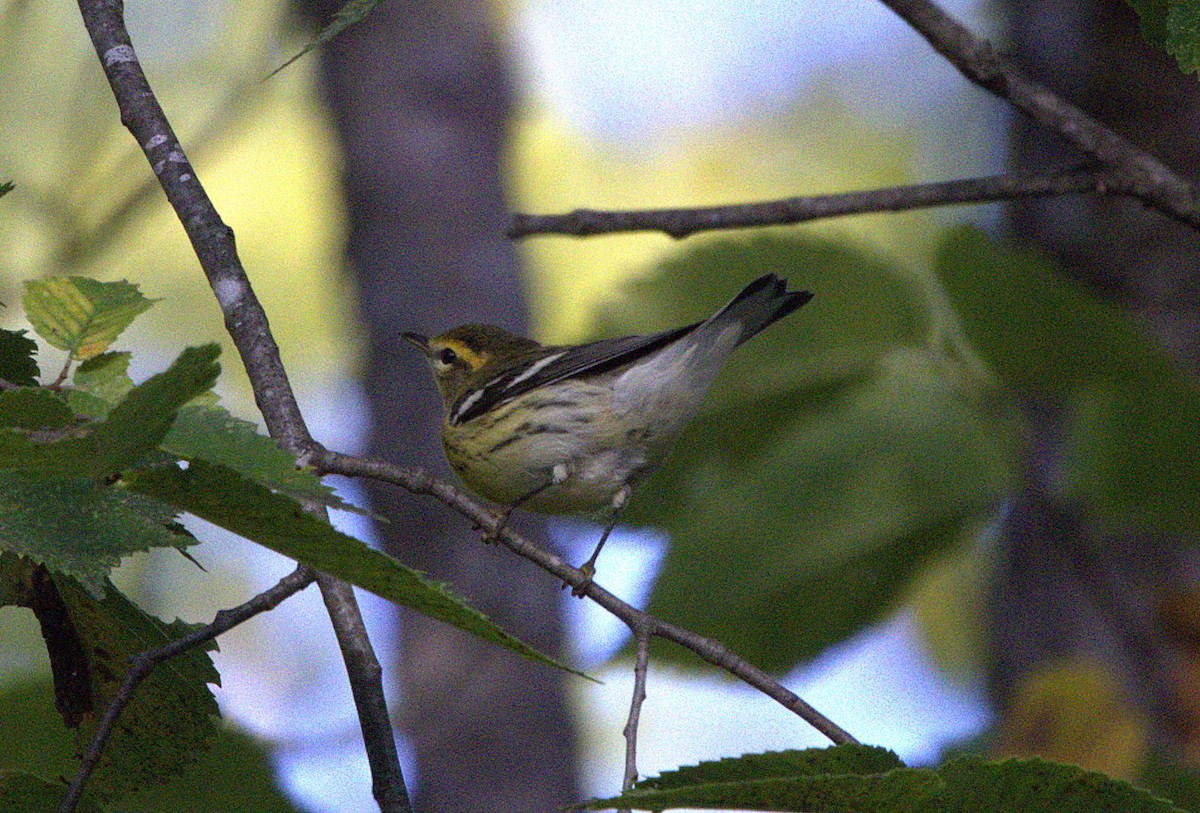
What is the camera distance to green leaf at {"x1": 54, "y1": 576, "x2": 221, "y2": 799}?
1500 millimetres

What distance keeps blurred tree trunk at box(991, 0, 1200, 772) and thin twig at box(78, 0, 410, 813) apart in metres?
2.60

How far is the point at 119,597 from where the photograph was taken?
146 cm

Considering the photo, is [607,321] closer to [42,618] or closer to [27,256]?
[42,618]

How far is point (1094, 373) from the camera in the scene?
2.43 m

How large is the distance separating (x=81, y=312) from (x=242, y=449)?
0.44 meters

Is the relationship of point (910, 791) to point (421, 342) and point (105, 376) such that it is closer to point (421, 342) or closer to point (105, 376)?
point (105, 376)

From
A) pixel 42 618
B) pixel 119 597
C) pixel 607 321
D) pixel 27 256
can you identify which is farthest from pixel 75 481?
pixel 27 256

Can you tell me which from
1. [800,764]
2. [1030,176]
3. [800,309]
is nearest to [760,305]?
[800,309]

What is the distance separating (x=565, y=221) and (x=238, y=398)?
5.56 meters

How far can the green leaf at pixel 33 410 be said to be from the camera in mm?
1008

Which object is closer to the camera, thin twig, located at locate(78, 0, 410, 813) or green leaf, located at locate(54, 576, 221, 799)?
thin twig, located at locate(78, 0, 410, 813)

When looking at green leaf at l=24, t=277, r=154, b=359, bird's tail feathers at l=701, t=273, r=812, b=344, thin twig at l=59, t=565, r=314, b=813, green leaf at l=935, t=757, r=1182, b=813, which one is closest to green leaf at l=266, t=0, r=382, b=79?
green leaf at l=24, t=277, r=154, b=359

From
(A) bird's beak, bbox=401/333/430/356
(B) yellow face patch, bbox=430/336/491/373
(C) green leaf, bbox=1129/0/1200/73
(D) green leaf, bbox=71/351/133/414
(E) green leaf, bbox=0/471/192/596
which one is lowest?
(E) green leaf, bbox=0/471/192/596

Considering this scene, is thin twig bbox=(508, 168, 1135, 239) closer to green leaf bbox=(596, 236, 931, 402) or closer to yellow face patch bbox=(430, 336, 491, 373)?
green leaf bbox=(596, 236, 931, 402)
